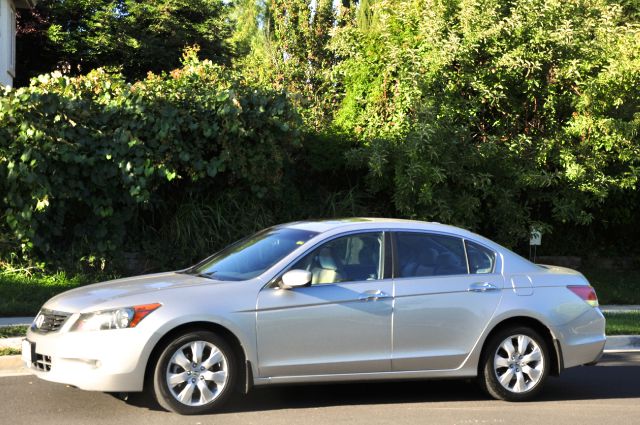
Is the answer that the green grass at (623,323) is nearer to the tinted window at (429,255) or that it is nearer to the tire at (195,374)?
the tinted window at (429,255)

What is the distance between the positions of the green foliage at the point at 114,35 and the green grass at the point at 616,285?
16379mm

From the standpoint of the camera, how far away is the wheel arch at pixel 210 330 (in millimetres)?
6574

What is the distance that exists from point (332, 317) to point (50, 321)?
221cm

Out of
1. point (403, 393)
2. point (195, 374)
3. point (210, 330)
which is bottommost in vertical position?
point (403, 393)

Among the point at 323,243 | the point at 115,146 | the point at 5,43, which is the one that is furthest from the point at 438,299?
the point at 5,43

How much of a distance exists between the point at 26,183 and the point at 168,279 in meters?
5.69

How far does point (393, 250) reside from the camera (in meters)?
7.38

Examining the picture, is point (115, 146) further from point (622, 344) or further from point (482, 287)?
point (622, 344)

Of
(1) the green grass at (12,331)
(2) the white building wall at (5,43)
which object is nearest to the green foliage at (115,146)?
(1) the green grass at (12,331)

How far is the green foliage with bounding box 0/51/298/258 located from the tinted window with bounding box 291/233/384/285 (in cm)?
605

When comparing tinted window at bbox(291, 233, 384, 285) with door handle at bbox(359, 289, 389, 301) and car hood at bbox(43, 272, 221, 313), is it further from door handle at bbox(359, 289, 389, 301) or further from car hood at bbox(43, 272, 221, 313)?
car hood at bbox(43, 272, 221, 313)

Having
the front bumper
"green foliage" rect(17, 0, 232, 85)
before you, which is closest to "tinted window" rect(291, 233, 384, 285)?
the front bumper

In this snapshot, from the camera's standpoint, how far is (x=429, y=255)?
750cm

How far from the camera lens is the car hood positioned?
22.1ft
